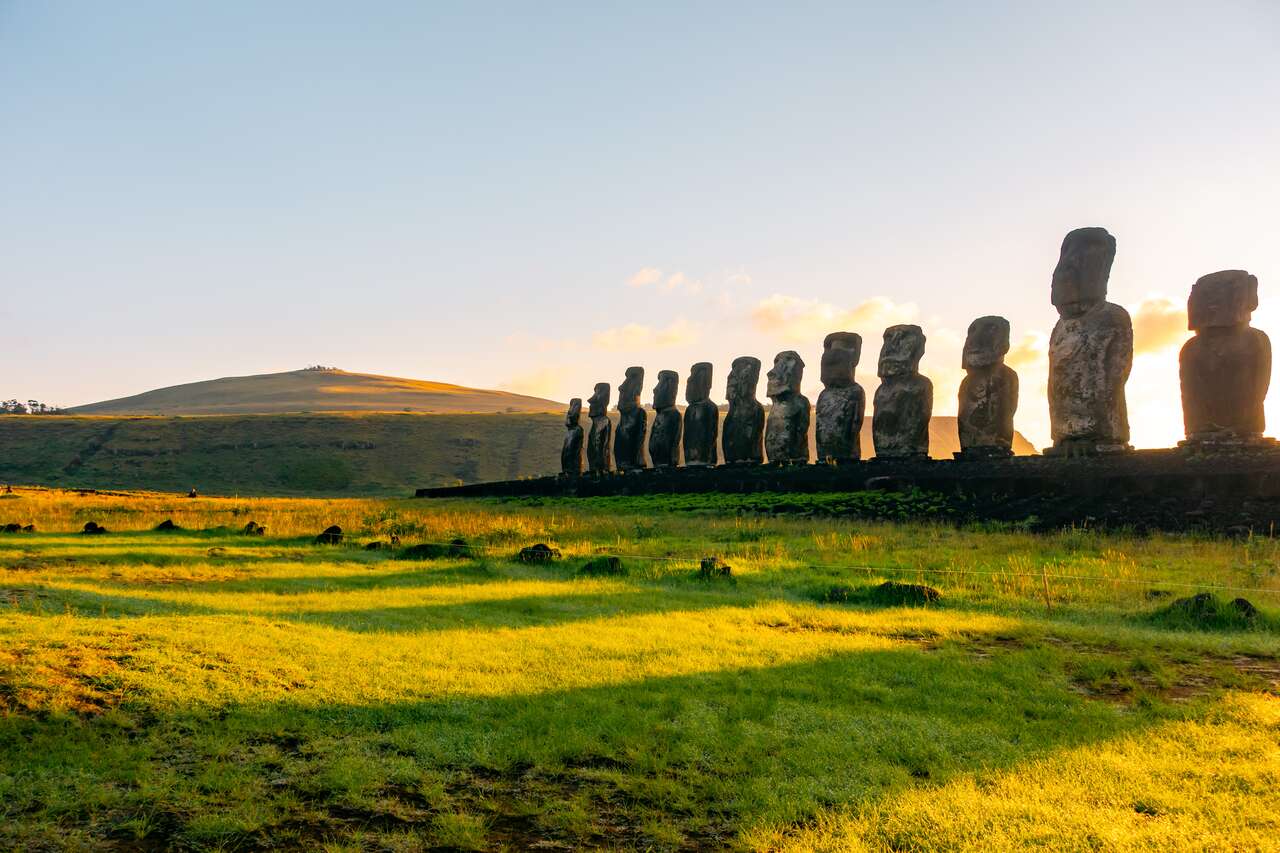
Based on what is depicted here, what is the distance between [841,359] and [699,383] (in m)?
6.38

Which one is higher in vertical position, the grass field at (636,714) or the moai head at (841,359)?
the moai head at (841,359)

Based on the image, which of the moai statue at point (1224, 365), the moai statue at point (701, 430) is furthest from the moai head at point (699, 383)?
the moai statue at point (1224, 365)

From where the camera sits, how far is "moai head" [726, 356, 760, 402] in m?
28.6

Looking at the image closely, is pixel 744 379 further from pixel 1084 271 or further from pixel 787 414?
pixel 1084 271

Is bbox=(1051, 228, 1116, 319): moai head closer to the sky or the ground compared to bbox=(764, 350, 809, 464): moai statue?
closer to the sky

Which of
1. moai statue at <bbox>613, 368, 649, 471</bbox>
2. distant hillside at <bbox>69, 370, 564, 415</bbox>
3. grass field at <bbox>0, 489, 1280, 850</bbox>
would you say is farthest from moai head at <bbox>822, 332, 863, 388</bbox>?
distant hillside at <bbox>69, 370, 564, 415</bbox>

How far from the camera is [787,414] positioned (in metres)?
26.2

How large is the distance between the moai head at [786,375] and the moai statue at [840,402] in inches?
49.7

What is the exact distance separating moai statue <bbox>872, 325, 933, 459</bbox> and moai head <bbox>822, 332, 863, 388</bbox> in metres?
1.82

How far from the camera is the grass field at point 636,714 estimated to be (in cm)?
435

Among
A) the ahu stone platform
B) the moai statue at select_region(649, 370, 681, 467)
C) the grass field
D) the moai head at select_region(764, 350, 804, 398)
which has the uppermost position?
the moai head at select_region(764, 350, 804, 398)

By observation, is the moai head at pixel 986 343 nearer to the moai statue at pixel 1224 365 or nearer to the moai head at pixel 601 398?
the moai statue at pixel 1224 365

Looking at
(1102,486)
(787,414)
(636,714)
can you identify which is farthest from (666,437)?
(636,714)

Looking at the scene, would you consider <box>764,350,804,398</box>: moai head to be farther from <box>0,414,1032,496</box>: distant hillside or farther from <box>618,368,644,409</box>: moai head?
<box>0,414,1032,496</box>: distant hillside
